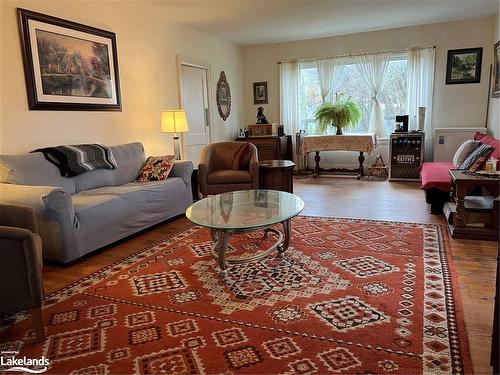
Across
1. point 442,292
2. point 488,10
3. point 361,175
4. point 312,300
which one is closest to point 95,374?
point 312,300

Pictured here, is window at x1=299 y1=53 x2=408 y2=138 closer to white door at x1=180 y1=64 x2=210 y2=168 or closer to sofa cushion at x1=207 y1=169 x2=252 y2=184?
white door at x1=180 y1=64 x2=210 y2=168

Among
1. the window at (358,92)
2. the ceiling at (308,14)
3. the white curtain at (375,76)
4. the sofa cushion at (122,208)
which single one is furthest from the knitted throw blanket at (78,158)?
the white curtain at (375,76)

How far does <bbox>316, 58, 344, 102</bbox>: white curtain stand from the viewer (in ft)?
21.1

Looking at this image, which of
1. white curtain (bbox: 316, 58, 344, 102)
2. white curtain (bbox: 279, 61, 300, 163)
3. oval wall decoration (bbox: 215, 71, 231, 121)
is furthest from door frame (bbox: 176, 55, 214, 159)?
white curtain (bbox: 316, 58, 344, 102)

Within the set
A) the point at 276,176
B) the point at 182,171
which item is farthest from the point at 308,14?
the point at 182,171

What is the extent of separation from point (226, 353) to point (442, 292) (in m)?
1.36

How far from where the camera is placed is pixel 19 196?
2.62 meters

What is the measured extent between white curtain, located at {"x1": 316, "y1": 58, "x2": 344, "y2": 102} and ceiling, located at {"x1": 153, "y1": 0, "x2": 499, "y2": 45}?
503 mm

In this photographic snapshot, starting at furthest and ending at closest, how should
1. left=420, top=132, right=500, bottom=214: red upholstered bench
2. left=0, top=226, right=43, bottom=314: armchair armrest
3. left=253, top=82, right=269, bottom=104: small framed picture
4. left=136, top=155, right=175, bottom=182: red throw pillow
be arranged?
left=253, top=82, right=269, bottom=104: small framed picture < left=136, top=155, right=175, bottom=182: red throw pillow < left=420, top=132, right=500, bottom=214: red upholstered bench < left=0, top=226, right=43, bottom=314: armchair armrest

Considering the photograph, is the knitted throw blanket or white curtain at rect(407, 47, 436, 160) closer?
the knitted throw blanket

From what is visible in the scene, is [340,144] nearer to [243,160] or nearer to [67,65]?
[243,160]

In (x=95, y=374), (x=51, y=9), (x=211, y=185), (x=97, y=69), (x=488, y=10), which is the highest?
(x=488, y=10)

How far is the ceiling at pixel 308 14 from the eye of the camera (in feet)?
14.6

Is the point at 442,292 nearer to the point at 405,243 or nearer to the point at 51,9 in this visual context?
the point at 405,243
